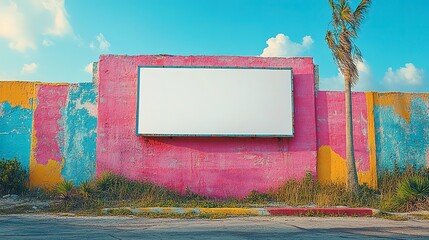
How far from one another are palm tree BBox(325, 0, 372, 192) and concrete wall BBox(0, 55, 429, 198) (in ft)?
4.44

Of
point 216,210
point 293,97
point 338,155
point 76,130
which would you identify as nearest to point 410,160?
point 338,155

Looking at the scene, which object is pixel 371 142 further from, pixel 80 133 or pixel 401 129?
pixel 80 133

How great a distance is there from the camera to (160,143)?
1402 cm

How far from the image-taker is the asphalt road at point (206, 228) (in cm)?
707

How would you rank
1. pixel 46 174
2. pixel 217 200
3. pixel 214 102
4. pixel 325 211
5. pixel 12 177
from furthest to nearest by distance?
pixel 214 102, pixel 46 174, pixel 217 200, pixel 12 177, pixel 325 211

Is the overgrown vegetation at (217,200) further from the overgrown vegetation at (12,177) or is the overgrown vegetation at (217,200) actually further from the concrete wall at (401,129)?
the concrete wall at (401,129)

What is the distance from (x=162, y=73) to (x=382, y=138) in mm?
8158

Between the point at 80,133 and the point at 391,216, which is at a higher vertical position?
the point at 80,133

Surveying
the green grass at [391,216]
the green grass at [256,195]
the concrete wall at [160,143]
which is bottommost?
the green grass at [391,216]

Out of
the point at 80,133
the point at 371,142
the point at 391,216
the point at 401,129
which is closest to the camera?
the point at 391,216

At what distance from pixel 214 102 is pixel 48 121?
571 centimetres

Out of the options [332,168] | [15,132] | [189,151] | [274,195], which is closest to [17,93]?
[15,132]

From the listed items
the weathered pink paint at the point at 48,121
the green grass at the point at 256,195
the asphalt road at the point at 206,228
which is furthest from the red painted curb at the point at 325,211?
the weathered pink paint at the point at 48,121

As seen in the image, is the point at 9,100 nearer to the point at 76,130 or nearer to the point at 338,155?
the point at 76,130
